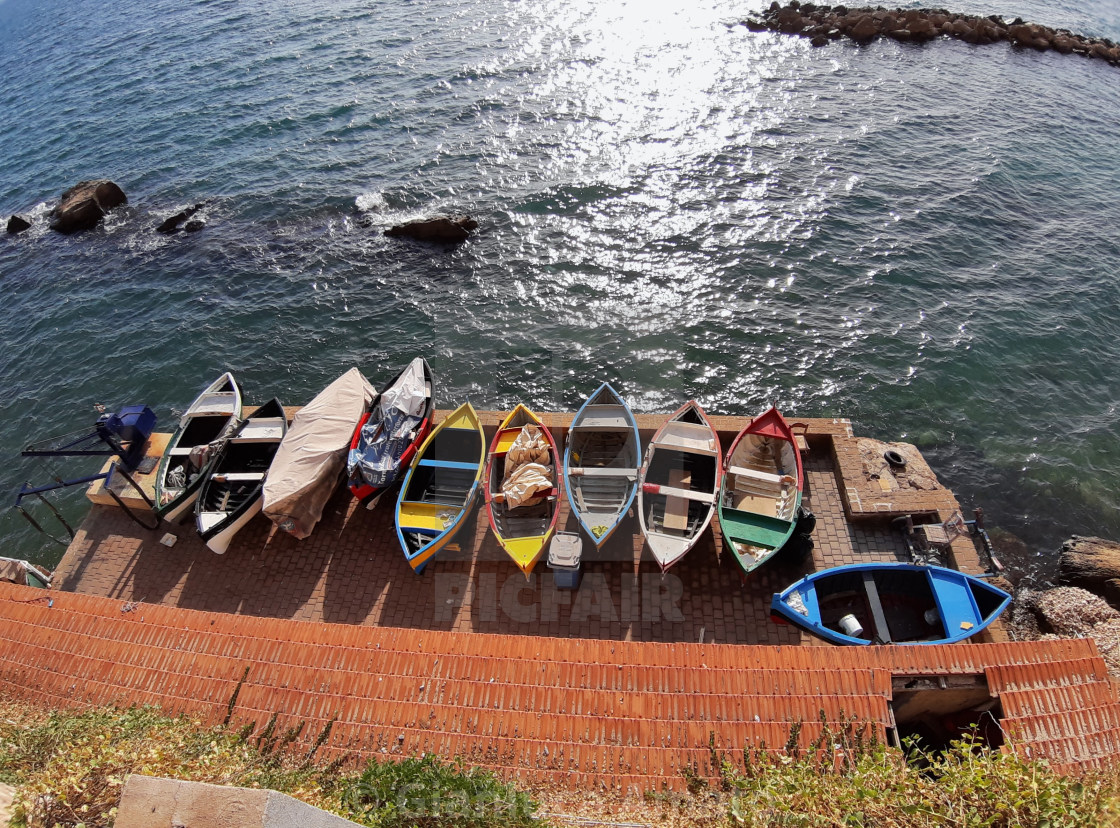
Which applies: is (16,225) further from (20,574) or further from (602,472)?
(602,472)

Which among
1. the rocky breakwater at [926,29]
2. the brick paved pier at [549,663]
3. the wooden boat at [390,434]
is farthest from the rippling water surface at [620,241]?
the brick paved pier at [549,663]

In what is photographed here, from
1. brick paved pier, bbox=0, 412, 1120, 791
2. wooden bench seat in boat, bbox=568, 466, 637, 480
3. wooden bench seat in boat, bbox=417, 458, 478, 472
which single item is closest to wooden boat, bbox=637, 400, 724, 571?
wooden bench seat in boat, bbox=568, 466, 637, 480

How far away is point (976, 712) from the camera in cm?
1105

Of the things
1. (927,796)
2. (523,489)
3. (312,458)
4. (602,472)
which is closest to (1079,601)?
(927,796)

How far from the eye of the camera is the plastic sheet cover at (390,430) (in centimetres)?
1592

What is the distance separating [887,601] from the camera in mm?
14062

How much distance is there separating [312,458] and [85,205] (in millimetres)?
28384

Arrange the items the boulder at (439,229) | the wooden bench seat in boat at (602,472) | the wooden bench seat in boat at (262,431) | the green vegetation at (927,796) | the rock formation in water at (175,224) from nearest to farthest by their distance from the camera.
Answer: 1. the green vegetation at (927,796)
2. the wooden bench seat in boat at (602,472)
3. the wooden bench seat in boat at (262,431)
4. the boulder at (439,229)
5. the rock formation in water at (175,224)

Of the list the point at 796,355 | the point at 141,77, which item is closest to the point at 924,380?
the point at 796,355

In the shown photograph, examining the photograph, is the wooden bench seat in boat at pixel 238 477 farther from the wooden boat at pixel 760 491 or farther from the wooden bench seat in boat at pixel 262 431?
the wooden boat at pixel 760 491

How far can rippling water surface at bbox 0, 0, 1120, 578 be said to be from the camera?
2261 cm

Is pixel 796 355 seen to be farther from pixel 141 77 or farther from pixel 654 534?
pixel 141 77

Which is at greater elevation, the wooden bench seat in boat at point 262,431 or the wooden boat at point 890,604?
the wooden bench seat in boat at point 262,431

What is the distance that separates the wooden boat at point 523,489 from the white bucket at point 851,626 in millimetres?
6886
